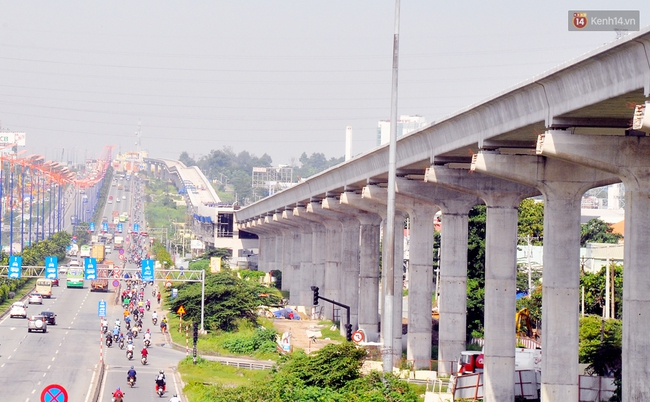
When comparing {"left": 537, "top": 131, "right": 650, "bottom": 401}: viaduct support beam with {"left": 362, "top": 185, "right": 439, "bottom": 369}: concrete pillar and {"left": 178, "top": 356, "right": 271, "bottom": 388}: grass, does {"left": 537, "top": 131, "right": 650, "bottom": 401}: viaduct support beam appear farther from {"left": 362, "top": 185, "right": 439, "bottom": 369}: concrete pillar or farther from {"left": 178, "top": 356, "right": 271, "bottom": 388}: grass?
{"left": 362, "top": 185, "right": 439, "bottom": 369}: concrete pillar

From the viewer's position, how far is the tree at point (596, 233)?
444ft

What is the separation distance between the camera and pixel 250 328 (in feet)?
274

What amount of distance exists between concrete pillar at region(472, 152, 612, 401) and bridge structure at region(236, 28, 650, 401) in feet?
0.10

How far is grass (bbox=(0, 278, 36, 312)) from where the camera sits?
100000mm

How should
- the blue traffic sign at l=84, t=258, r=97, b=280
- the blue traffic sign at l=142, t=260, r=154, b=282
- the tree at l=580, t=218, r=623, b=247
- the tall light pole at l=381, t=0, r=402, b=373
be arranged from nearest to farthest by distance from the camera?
the tall light pole at l=381, t=0, r=402, b=373, the blue traffic sign at l=84, t=258, r=97, b=280, the blue traffic sign at l=142, t=260, r=154, b=282, the tree at l=580, t=218, r=623, b=247

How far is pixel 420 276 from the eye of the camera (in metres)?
60.2

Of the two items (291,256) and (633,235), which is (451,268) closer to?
(633,235)

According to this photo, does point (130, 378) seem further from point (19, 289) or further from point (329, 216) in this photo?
point (19, 289)

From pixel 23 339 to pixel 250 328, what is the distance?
15.8 meters

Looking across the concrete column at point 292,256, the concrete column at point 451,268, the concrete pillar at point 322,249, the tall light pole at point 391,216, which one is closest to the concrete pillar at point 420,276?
the concrete column at point 451,268

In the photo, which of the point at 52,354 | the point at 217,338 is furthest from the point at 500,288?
the point at 217,338

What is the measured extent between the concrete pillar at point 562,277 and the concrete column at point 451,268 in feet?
55.4

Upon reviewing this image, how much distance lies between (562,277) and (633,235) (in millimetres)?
6899

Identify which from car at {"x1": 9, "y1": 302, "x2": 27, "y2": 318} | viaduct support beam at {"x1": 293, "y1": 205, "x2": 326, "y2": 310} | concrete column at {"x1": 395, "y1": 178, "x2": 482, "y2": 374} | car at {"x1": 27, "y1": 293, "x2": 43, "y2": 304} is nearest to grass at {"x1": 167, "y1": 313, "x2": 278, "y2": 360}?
car at {"x1": 9, "y1": 302, "x2": 27, "y2": 318}
